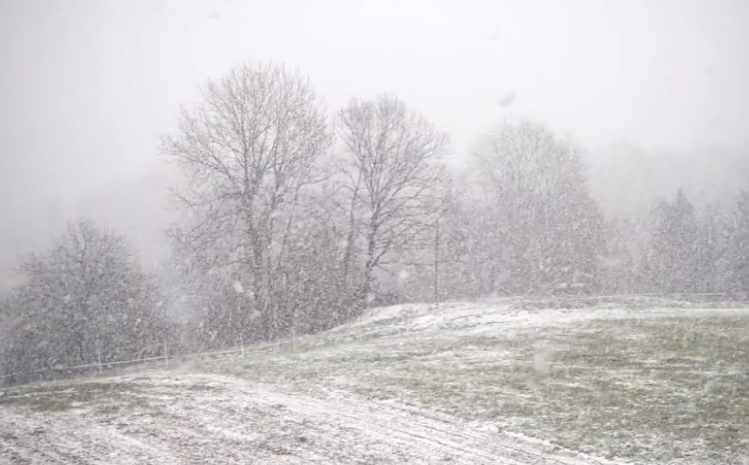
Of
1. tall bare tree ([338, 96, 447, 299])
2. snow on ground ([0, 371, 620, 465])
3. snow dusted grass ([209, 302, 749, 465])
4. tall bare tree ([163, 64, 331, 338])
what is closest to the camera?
snow on ground ([0, 371, 620, 465])

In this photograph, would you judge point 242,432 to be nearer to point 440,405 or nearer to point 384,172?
point 440,405

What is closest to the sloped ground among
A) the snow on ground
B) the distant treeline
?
the snow on ground

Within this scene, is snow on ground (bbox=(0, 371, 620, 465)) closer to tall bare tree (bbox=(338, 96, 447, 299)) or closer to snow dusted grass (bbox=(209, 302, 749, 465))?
snow dusted grass (bbox=(209, 302, 749, 465))

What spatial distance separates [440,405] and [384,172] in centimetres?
2639

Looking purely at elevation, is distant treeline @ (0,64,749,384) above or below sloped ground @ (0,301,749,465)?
above

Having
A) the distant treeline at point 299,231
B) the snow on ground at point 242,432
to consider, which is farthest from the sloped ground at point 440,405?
the distant treeline at point 299,231

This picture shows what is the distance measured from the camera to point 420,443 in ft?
35.1

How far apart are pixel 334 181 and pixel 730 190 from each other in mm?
122350

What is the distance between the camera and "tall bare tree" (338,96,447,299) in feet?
122

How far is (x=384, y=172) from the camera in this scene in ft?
126

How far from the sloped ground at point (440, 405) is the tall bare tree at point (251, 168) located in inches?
492

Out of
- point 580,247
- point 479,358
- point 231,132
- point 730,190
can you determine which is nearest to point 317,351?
point 479,358

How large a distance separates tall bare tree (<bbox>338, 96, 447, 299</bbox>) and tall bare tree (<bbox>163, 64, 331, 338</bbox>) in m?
4.20

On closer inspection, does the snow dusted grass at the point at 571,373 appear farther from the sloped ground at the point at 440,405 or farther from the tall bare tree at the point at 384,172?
the tall bare tree at the point at 384,172
